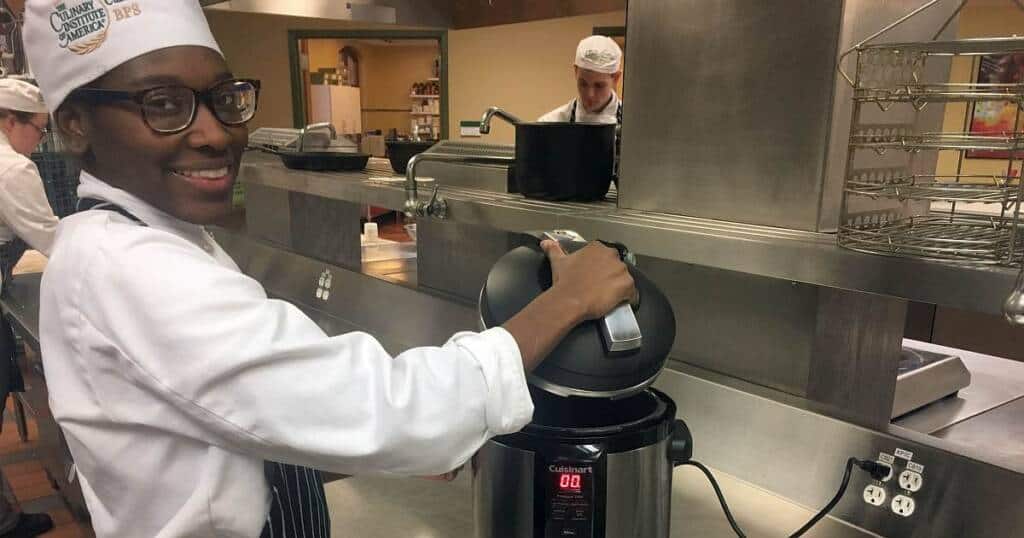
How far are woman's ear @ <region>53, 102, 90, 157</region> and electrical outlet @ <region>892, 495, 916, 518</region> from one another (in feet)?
3.19

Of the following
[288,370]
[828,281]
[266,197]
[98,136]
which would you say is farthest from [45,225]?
[828,281]

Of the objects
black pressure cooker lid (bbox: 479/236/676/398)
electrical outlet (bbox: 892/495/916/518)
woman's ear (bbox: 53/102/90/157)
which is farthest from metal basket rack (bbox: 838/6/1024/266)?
woman's ear (bbox: 53/102/90/157)

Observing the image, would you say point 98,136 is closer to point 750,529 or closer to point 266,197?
point 750,529

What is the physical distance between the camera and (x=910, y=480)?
85 centimetres

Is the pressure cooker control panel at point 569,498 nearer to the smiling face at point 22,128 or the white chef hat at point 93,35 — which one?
the white chef hat at point 93,35

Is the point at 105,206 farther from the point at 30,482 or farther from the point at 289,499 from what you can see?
the point at 30,482

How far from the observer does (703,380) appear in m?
1.07

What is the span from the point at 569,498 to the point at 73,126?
23.1 inches

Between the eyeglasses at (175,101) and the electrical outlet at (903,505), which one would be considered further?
the electrical outlet at (903,505)

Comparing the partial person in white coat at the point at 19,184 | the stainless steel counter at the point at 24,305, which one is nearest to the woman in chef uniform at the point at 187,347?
the stainless steel counter at the point at 24,305

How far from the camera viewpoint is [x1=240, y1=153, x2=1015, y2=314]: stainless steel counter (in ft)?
2.13

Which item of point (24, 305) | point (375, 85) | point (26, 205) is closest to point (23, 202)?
point (26, 205)

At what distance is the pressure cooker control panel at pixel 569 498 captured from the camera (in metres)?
0.71

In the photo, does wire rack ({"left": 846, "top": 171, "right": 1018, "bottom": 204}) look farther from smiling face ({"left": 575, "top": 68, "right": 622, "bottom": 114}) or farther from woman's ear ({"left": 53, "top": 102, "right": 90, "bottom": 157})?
smiling face ({"left": 575, "top": 68, "right": 622, "bottom": 114})
